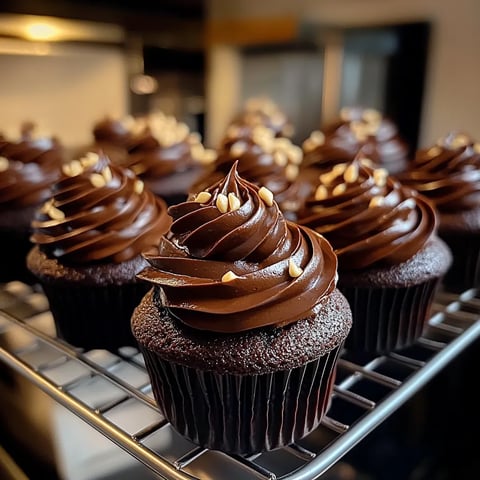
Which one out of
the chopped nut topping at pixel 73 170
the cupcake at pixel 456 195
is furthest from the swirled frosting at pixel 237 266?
the cupcake at pixel 456 195

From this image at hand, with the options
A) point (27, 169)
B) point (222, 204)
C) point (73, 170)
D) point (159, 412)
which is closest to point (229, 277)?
point (222, 204)

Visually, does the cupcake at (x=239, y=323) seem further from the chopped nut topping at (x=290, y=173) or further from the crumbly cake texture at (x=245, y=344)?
the chopped nut topping at (x=290, y=173)

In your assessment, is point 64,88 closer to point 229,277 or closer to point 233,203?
point 233,203

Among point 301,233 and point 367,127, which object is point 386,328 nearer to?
point 301,233

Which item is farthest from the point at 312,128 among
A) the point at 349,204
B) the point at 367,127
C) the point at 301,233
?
the point at 301,233

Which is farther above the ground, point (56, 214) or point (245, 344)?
point (56, 214)

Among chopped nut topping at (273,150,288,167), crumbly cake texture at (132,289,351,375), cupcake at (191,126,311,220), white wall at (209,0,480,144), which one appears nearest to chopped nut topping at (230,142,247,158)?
cupcake at (191,126,311,220)

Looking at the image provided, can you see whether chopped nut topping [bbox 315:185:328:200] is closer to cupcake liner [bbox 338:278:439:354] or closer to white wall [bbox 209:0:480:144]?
cupcake liner [bbox 338:278:439:354]
